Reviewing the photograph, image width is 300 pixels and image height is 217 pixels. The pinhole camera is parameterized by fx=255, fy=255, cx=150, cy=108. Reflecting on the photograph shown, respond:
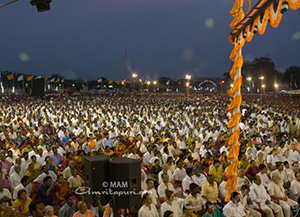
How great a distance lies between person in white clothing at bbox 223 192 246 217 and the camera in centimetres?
454

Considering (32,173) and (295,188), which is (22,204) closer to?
(32,173)

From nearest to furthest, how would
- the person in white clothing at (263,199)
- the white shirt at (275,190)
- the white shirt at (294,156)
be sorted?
the person in white clothing at (263,199) → the white shirt at (275,190) → the white shirt at (294,156)

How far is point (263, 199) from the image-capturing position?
523cm

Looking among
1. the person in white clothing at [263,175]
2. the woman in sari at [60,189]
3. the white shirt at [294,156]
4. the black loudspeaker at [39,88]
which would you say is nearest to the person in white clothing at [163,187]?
the woman in sari at [60,189]

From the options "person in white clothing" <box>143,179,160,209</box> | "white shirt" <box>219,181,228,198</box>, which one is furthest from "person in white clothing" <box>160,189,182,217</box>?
"white shirt" <box>219,181,228,198</box>

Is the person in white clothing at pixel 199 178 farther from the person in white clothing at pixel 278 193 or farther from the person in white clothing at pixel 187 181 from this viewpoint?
the person in white clothing at pixel 278 193

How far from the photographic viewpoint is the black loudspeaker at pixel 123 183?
2.62 m

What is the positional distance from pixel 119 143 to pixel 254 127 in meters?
6.77

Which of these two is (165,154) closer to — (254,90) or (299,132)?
(299,132)

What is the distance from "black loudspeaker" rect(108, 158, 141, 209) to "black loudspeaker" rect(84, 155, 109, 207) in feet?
0.22

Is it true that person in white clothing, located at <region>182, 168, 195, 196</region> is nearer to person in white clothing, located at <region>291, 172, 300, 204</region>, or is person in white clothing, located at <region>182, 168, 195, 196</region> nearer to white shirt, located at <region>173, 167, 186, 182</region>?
white shirt, located at <region>173, 167, 186, 182</region>

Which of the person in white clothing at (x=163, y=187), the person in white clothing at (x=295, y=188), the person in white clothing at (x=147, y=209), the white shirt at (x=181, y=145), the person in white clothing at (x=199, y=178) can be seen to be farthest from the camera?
the white shirt at (x=181, y=145)

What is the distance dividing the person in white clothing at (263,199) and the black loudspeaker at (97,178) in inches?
147

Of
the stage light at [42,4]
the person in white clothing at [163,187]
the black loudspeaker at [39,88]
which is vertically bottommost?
the person in white clothing at [163,187]
